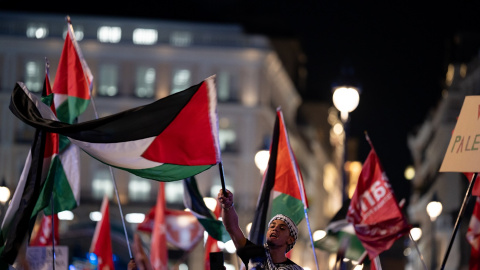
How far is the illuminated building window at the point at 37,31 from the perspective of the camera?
7512 cm

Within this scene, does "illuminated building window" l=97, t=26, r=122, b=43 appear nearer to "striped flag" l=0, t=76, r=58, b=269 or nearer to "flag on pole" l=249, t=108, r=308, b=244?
"flag on pole" l=249, t=108, r=308, b=244

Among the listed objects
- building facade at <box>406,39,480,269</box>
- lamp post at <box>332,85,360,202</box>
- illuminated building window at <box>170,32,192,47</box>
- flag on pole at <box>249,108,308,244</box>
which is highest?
illuminated building window at <box>170,32,192,47</box>

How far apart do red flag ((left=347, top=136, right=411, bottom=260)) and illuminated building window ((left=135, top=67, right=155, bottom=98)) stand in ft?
199

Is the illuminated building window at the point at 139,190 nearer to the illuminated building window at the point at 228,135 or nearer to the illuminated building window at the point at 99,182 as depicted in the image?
the illuminated building window at the point at 99,182

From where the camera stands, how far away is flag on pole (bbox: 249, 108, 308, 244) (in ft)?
47.5

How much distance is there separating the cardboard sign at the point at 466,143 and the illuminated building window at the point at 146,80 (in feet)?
214

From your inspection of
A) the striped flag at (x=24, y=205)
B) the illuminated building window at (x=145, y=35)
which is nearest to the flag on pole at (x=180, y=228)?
the striped flag at (x=24, y=205)

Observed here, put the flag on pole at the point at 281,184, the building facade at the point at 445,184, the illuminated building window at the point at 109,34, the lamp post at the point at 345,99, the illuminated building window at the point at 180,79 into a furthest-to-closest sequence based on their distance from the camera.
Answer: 1. the illuminated building window at the point at 180,79
2. the illuminated building window at the point at 109,34
3. the building facade at the point at 445,184
4. the lamp post at the point at 345,99
5. the flag on pole at the point at 281,184

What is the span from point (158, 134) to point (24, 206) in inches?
54.8

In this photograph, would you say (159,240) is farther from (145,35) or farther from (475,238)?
(145,35)

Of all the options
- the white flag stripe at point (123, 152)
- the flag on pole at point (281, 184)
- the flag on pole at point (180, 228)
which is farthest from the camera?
the flag on pole at point (180, 228)

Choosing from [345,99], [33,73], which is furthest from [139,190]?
[345,99]

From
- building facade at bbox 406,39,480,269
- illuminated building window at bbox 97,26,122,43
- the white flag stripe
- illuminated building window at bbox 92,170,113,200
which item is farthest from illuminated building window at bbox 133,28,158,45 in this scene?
the white flag stripe

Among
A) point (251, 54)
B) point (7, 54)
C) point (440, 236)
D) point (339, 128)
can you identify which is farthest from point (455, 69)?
point (339, 128)
